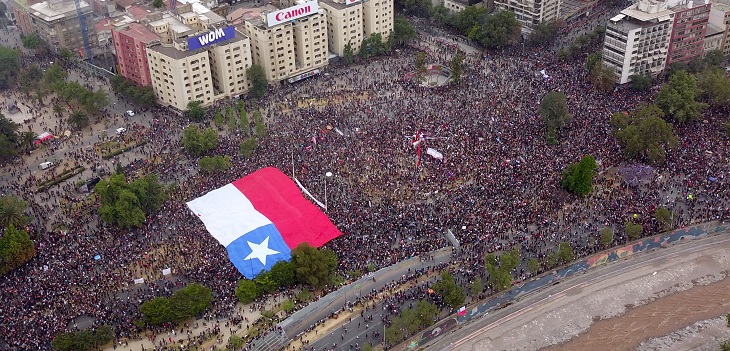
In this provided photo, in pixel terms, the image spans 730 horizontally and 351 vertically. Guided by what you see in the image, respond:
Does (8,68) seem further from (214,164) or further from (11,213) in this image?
(214,164)

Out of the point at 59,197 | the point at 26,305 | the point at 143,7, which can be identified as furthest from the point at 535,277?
the point at 143,7

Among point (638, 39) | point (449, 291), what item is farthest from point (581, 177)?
point (638, 39)

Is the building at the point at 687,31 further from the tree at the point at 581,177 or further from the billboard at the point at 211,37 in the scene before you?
the billboard at the point at 211,37

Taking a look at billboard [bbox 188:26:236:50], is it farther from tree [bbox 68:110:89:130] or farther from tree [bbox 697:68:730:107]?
tree [bbox 697:68:730:107]

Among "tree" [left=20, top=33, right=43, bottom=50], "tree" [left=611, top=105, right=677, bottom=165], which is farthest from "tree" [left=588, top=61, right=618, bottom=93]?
"tree" [left=20, top=33, right=43, bottom=50]

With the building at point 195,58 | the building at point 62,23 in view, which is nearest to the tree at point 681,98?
the building at point 195,58

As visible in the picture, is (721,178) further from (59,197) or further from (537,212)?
(59,197)
